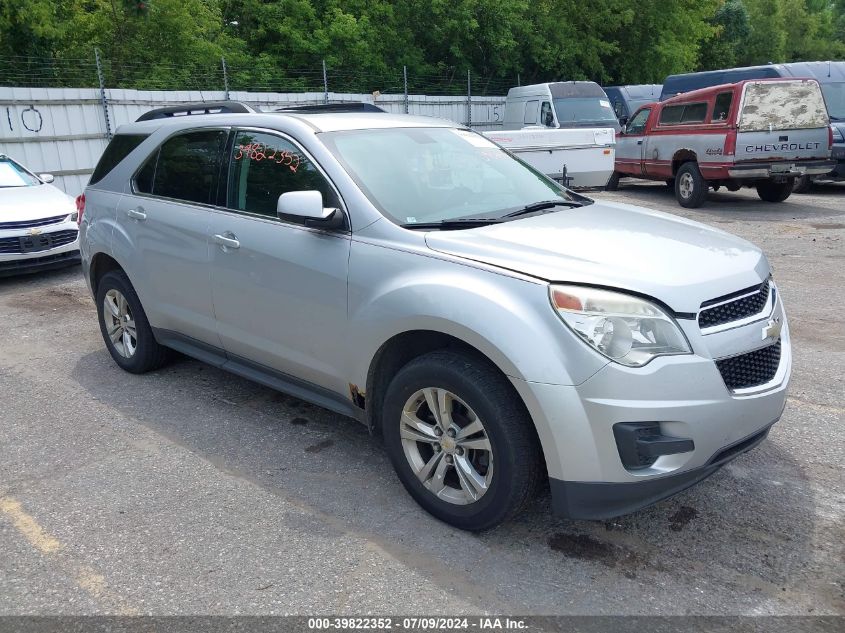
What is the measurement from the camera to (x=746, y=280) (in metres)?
3.27

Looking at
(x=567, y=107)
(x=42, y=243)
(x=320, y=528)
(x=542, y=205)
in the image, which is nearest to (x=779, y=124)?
(x=567, y=107)

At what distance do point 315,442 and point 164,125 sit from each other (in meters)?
2.41

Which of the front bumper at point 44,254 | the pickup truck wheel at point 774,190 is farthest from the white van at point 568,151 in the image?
the front bumper at point 44,254

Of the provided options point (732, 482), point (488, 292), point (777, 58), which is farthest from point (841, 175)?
point (777, 58)

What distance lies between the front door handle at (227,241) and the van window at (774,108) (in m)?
10.4

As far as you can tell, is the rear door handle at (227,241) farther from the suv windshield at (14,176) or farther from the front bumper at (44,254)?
the suv windshield at (14,176)

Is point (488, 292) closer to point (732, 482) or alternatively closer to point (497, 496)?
point (497, 496)

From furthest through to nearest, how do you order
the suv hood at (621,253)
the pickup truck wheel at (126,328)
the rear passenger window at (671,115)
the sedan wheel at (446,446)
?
1. the rear passenger window at (671,115)
2. the pickup truck wheel at (126,328)
3. the sedan wheel at (446,446)
4. the suv hood at (621,253)

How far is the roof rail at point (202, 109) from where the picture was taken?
16.7ft

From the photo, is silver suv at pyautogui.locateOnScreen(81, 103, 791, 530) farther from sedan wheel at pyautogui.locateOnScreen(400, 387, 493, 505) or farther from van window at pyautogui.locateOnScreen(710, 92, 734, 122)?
van window at pyautogui.locateOnScreen(710, 92, 734, 122)

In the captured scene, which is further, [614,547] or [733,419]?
[614,547]

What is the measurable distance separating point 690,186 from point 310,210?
37.6 feet

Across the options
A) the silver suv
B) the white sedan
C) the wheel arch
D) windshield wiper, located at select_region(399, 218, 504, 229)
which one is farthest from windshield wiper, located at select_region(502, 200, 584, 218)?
the white sedan

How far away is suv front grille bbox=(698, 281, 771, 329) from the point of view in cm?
304
